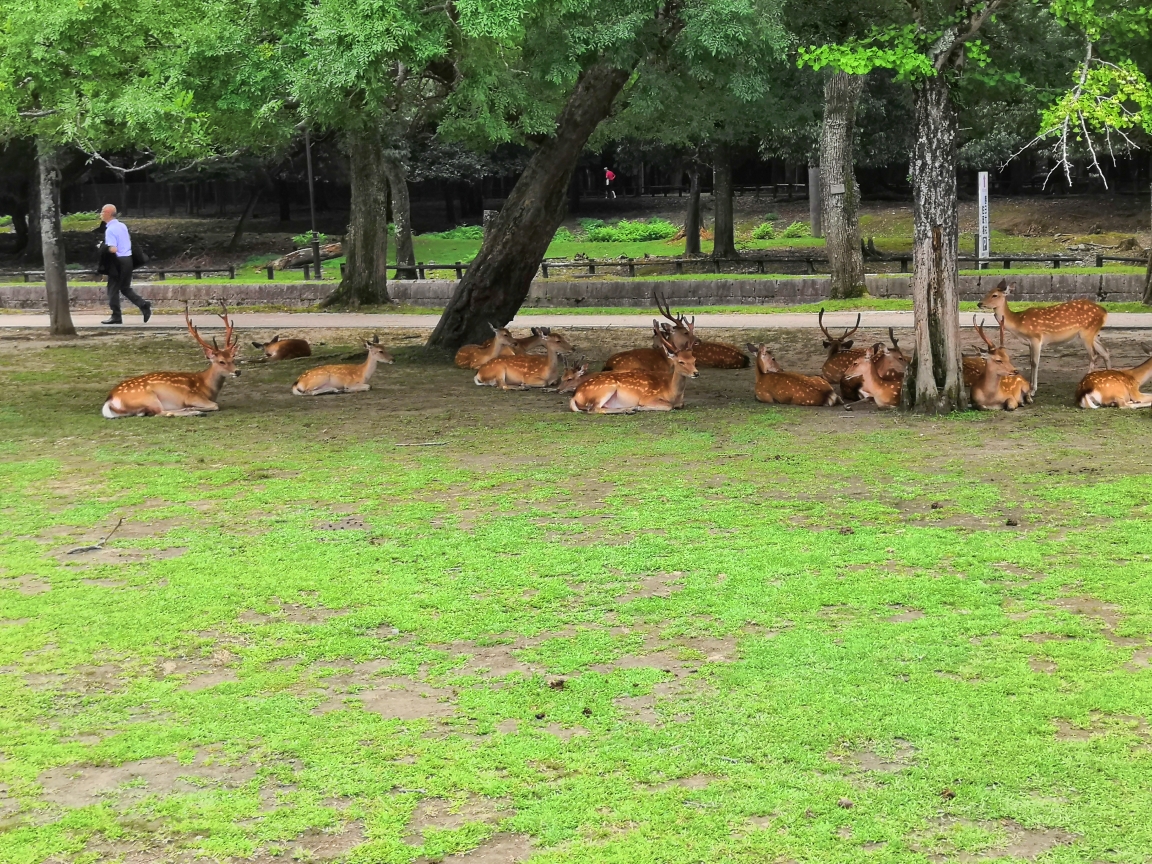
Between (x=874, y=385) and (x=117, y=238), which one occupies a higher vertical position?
(x=117, y=238)

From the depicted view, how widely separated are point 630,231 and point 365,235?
21.0 metres

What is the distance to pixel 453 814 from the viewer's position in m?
4.16

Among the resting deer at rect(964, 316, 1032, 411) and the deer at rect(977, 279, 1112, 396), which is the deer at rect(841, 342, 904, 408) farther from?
the deer at rect(977, 279, 1112, 396)

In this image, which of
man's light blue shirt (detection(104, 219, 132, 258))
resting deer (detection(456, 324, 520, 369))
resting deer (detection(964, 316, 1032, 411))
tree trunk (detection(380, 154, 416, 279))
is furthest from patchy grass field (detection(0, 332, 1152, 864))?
tree trunk (detection(380, 154, 416, 279))

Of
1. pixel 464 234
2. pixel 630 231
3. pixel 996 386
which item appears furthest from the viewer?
pixel 464 234

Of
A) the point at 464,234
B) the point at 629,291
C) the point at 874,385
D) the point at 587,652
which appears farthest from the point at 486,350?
the point at 464,234

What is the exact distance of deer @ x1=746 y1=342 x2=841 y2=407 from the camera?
1163 centimetres

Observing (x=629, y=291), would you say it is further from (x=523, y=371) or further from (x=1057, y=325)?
(x=1057, y=325)

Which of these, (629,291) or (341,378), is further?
(629,291)

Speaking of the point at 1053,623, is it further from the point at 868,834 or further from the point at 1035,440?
the point at 1035,440

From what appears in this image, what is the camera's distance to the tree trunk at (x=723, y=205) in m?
34.3

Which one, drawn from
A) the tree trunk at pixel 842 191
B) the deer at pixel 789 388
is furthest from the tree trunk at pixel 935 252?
the tree trunk at pixel 842 191

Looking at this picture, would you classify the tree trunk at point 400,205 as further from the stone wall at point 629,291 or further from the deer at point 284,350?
the deer at point 284,350

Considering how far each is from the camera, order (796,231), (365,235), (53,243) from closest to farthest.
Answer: (53,243) → (365,235) → (796,231)
